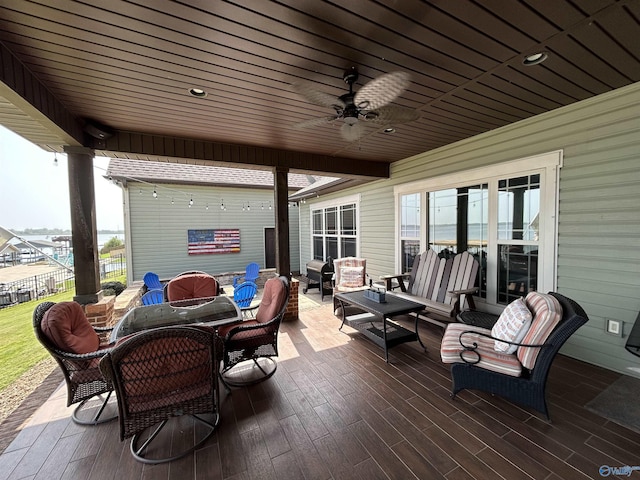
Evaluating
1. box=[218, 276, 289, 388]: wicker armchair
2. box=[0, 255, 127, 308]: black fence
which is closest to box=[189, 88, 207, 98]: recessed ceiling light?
box=[218, 276, 289, 388]: wicker armchair

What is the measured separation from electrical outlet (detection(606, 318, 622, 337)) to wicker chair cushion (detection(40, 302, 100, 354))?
5.31m

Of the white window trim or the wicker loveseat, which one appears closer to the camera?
the wicker loveseat

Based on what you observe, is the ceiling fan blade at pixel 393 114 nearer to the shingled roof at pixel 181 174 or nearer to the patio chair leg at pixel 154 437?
the patio chair leg at pixel 154 437

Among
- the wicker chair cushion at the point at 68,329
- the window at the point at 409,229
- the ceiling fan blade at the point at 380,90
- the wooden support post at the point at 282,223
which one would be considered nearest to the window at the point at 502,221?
the window at the point at 409,229

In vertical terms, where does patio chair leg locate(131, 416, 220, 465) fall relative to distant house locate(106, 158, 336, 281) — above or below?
below

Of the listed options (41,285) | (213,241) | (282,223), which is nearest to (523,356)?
(282,223)

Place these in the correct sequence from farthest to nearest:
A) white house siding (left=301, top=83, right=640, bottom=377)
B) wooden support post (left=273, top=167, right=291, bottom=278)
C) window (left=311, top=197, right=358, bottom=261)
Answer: window (left=311, top=197, right=358, bottom=261), wooden support post (left=273, top=167, right=291, bottom=278), white house siding (left=301, top=83, right=640, bottom=377)

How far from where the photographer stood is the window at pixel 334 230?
7.42 meters

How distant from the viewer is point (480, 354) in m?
2.35

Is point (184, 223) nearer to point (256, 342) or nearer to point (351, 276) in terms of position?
point (351, 276)

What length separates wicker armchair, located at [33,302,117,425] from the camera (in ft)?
6.77

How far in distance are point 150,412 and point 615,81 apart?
506 cm

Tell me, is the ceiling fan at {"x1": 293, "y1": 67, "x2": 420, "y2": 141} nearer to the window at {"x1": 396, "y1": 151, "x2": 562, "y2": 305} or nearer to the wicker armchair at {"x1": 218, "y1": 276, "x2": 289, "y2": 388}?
the wicker armchair at {"x1": 218, "y1": 276, "x2": 289, "y2": 388}

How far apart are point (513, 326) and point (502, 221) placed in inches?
81.7
